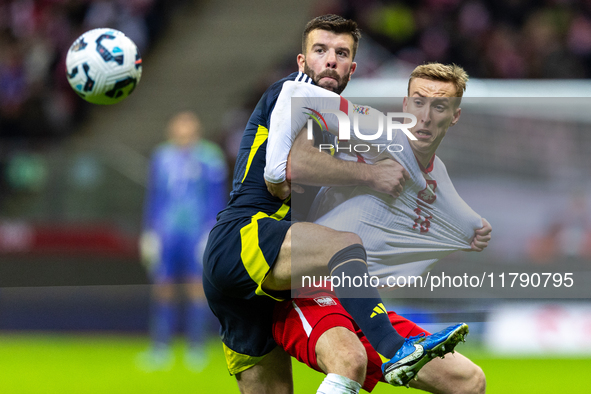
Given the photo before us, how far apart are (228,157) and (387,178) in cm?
676

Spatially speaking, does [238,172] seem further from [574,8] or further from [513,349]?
[574,8]

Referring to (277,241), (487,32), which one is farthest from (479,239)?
(487,32)

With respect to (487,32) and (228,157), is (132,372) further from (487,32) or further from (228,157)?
(487,32)

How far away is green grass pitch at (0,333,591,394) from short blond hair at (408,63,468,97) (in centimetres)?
322

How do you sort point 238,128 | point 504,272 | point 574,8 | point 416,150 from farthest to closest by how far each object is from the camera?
point 574,8
point 238,128
point 504,272
point 416,150

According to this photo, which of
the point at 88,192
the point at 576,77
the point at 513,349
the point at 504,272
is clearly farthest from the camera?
the point at 576,77

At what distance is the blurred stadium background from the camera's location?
5.90 m

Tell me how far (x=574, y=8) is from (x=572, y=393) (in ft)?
26.2

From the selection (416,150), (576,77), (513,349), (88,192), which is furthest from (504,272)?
(576,77)

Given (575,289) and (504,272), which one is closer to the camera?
(504,272)

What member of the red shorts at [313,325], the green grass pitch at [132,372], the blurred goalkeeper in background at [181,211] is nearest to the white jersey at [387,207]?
the red shorts at [313,325]

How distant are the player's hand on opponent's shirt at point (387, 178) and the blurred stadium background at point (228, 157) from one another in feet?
1.85

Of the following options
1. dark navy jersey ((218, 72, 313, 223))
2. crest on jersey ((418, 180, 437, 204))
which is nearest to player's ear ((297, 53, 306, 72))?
dark navy jersey ((218, 72, 313, 223))

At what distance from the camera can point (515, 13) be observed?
39.0 ft
